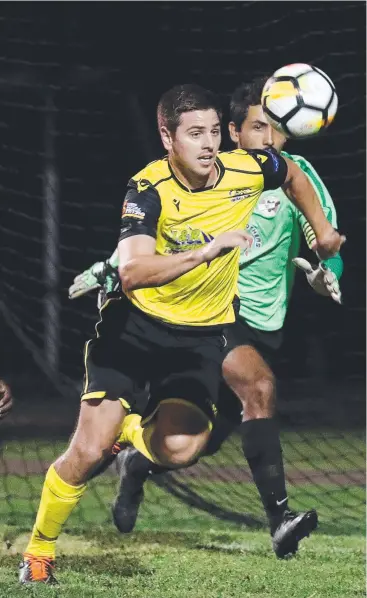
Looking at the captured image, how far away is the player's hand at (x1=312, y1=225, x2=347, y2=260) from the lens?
198 inches

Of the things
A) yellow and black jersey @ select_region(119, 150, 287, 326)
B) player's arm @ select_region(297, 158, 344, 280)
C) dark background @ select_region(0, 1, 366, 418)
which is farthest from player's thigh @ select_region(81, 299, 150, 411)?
dark background @ select_region(0, 1, 366, 418)

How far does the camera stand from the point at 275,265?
5.68 m

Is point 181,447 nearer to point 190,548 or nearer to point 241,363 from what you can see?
point 241,363

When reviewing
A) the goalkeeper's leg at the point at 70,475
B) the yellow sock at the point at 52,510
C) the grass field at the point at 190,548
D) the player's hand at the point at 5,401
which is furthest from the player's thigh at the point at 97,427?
the grass field at the point at 190,548

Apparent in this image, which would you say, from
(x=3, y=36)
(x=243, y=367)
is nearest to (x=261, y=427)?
(x=243, y=367)

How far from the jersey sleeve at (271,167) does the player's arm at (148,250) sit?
0.54m

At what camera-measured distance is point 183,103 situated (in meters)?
4.73

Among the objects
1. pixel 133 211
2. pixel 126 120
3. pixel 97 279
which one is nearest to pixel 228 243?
pixel 133 211

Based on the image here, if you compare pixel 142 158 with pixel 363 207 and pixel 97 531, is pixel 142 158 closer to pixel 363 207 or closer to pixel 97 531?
pixel 363 207

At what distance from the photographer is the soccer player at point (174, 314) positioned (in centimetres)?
469

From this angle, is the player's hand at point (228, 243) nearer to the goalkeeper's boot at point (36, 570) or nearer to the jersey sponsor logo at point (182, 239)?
the jersey sponsor logo at point (182, 239)

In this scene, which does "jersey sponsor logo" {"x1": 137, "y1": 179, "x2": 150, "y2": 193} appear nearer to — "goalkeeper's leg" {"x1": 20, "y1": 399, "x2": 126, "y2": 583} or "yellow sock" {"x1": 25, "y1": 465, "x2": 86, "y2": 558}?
"goalkeeper's leg" {"x1": 20, "y1": 399, "x2": 126, "y2": 583}

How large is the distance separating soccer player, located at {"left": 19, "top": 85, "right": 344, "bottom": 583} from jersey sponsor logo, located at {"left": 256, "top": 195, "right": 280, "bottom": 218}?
0.55 meters

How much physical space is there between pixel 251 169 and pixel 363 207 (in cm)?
617
